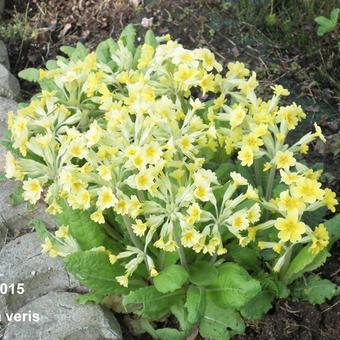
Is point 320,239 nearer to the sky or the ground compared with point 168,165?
nearer to the ground

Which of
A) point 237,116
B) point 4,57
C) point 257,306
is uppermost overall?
point 237,116

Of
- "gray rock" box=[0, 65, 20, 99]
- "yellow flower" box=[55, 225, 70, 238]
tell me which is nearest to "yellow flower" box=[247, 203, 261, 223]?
"yellow flower" box=[55, 225, 70, 238]

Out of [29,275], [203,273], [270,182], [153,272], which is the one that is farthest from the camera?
[29,275]

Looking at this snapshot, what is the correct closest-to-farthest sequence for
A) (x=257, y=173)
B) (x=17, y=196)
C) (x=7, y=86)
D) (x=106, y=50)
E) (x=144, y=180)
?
1. (x=144, y=180)
2. (x=257, y=173)
3. (x=17, y=196)
4. (x=106, y=50)
5. (x=7, y=86)

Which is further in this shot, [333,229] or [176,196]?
[333,229]

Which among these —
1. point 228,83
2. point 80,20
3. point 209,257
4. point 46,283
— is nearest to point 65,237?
point 46,283

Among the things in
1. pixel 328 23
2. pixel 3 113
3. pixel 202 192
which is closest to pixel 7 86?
pixel 3 113

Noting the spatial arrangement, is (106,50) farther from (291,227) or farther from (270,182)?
(291,227)

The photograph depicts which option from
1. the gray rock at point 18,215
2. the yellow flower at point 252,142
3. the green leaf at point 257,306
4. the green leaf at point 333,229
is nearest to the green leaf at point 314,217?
the green leaf at point 333,229
